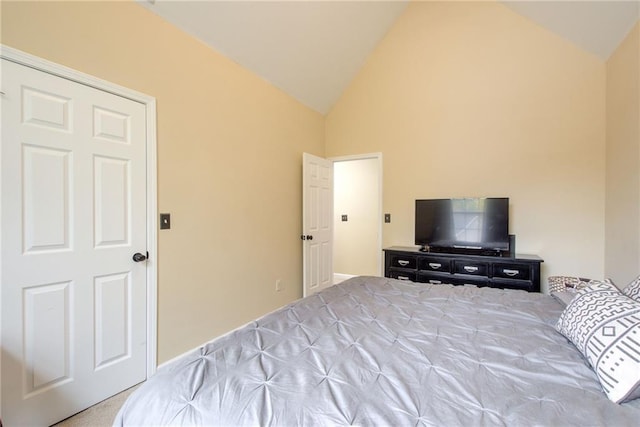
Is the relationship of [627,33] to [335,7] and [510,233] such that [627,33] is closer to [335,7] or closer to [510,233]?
[510,233]

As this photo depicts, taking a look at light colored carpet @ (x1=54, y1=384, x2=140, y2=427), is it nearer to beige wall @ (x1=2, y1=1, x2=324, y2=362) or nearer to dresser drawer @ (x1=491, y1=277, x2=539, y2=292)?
beige wall @ (x1=2, y1=1, x2=324, y2=362)

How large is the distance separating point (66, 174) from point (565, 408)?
96.0 inches

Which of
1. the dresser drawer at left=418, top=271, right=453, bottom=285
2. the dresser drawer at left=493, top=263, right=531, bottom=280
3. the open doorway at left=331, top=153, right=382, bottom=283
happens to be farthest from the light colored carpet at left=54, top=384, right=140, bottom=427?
the open doorway at left=331, top=153, right=382, bottom=283

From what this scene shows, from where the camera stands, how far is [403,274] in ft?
11.3

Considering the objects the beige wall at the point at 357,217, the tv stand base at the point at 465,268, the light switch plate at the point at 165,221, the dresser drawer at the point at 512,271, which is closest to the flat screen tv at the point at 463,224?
the tv stand base at the point at 465,268

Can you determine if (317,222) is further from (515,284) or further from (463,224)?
(515,284)

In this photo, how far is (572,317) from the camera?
118 cm

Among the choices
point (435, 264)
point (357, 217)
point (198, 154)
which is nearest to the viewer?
point (198, 154)

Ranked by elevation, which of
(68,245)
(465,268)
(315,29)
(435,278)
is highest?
(315,29)

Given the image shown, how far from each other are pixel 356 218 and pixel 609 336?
4274mm

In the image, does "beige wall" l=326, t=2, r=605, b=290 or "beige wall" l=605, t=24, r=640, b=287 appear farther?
"beige wall" l=326, t=2, r=605, b=290

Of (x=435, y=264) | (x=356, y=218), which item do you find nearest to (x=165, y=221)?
(x=435, y=264)

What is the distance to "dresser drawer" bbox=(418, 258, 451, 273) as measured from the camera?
322cm

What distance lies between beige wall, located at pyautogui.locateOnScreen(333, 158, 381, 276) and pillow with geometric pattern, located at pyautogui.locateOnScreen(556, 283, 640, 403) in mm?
3792
